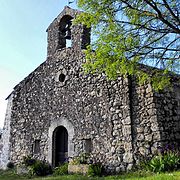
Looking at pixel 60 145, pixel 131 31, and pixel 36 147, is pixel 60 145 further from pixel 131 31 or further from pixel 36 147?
pixel 131 31

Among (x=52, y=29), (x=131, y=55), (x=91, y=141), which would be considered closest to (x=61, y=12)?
(x=52, y=29)

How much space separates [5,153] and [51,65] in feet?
15.9

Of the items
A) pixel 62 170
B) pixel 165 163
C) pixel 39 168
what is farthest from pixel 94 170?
pixel 39 168

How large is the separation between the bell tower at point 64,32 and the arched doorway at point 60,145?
3611mm

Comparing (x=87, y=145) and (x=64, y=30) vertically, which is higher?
(x=64, y=30)

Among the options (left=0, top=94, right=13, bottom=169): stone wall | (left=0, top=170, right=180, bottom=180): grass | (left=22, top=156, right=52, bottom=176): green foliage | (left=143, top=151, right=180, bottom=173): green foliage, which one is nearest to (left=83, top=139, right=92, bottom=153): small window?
(left=0, top=170, right=180, bottom=180): grass

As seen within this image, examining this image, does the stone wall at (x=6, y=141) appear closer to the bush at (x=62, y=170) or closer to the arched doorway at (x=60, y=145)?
the arched doorway at (x=60, y=145)

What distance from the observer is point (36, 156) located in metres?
11.7

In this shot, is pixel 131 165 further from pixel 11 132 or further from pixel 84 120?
pixel 11 132

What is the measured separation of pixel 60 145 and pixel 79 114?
1751 mm

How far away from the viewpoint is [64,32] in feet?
41.2

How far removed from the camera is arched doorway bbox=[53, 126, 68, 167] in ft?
36.1

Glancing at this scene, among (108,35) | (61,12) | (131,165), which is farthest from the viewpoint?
(61,12)

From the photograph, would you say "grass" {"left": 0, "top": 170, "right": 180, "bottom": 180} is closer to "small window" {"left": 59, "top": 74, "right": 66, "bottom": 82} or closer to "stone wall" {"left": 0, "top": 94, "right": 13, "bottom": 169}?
"stone wall" {"left": 0, "top": 94, "right": 13, "bottom": 169}
